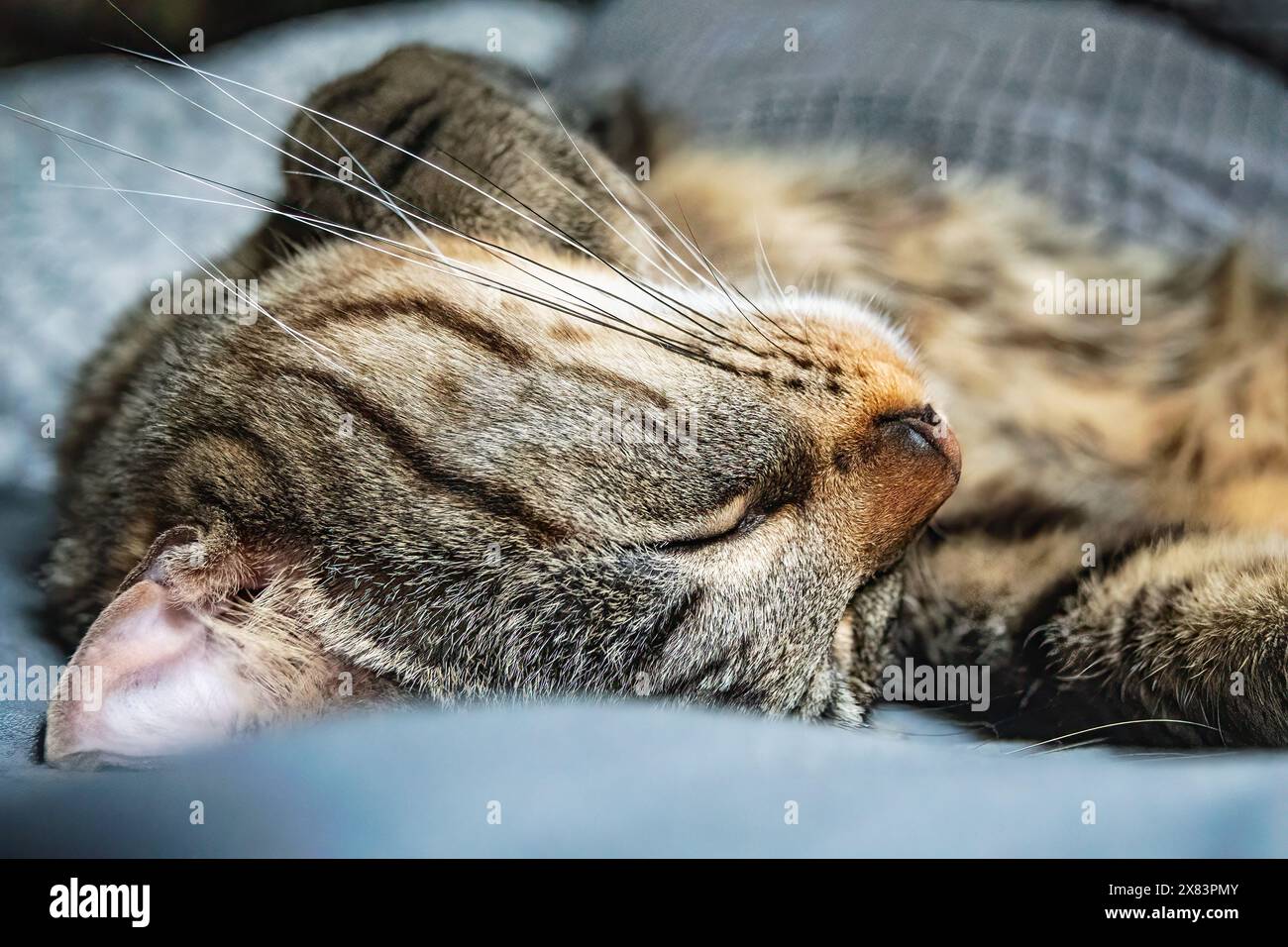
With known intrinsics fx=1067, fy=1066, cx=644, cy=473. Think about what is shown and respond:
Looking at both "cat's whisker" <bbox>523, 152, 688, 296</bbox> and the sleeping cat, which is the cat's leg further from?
"cat's whisker" <bbox>523, 152, 688, 296</bbox>

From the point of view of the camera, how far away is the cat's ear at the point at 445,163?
100 cm

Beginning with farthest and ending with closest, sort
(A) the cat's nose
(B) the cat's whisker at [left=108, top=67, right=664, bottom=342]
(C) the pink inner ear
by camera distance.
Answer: (B) the cat's whisker at [left=108, top=67, right=664, bottom=342]
(A) the cat's nose
(C) the pink inner ear

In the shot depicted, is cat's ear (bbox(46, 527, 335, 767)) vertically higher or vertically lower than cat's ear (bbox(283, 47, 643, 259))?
lower

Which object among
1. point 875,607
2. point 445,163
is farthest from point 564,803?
point 445,163

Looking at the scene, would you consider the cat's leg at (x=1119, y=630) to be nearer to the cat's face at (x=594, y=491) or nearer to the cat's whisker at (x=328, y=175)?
the cat's face at (x=594, y=491)

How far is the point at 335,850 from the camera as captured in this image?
31.9 inches

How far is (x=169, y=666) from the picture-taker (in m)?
0.77

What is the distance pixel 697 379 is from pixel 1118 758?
0.47m

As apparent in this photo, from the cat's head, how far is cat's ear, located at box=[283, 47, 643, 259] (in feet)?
0.28

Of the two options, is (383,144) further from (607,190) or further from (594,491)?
(594,491)

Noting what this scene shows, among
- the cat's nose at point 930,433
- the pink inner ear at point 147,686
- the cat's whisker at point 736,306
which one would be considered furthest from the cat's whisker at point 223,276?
the cat's nose at point 930,433

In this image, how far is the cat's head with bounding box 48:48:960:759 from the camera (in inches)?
31.7

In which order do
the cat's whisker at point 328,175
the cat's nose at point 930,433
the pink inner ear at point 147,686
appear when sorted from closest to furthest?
the pink inner ear at point 147,686
the cat's nose at point 930,433
the cat's whisker at point 328,175

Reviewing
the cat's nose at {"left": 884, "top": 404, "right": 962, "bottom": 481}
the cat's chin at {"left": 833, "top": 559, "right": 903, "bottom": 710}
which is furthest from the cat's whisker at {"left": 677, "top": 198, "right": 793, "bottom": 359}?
the cat's chin at {"left": 833, "top": 559, "right": 903, "bottom": 710}
